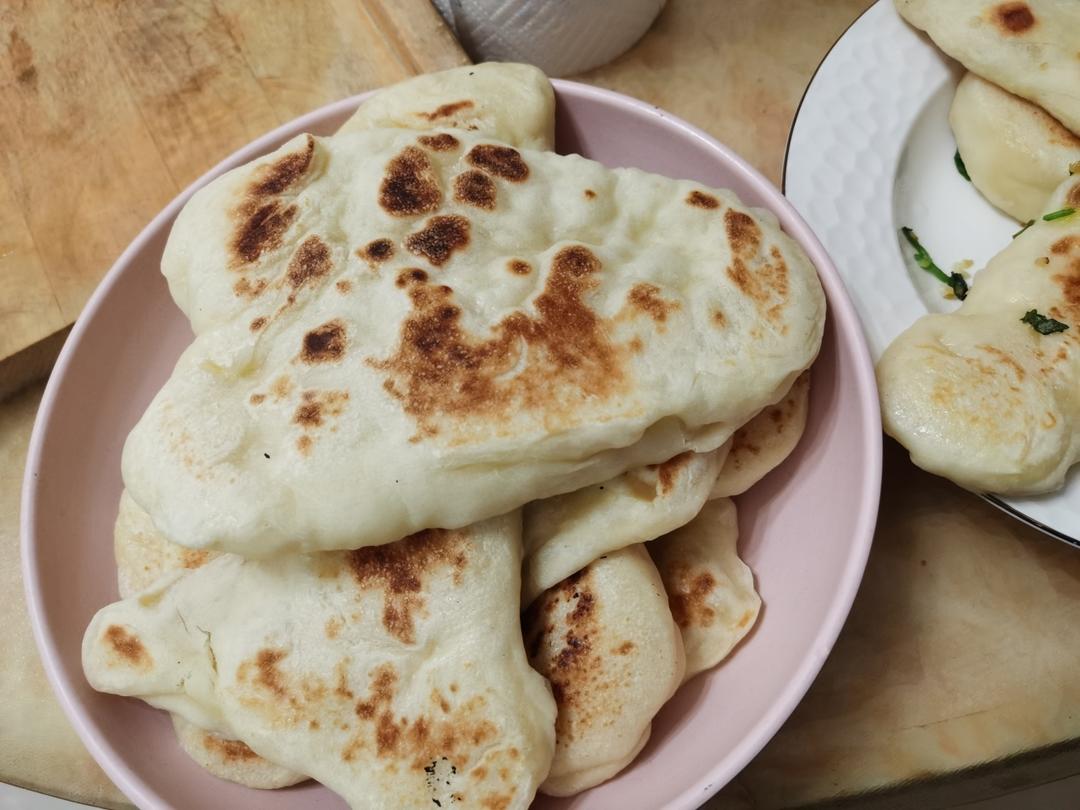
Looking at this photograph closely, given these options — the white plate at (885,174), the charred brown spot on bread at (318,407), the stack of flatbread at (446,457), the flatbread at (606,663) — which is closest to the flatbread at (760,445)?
the stack of flatbread at (446,457)

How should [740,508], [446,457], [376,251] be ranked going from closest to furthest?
1. [446,457]
2. [376,251]
3. [740,508]

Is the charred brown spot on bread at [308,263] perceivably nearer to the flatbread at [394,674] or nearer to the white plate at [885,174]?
the flatbread at [394,674]

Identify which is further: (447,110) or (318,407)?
(447,110)

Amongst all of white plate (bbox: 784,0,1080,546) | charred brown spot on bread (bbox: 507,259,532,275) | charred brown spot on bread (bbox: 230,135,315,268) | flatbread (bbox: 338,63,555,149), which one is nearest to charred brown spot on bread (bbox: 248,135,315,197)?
charred brown spot on bread (bbox: 230,135,315,268)

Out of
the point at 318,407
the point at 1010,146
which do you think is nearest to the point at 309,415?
the point at 318,407

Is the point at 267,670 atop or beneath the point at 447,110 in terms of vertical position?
beneath

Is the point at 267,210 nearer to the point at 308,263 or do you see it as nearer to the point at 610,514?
the point at 308,263

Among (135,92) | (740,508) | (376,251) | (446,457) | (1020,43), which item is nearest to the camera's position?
(446,457)

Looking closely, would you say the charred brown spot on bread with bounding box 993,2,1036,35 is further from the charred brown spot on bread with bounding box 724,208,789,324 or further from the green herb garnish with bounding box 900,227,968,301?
the charred brown spot on bread with bounding box 724,208,789,324
